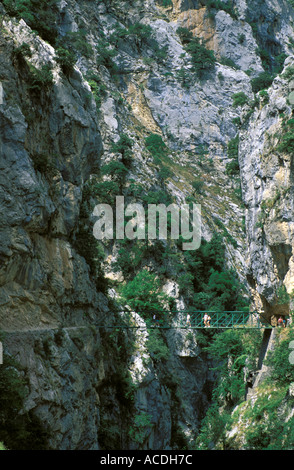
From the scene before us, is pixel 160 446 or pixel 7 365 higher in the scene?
pixel 7 365

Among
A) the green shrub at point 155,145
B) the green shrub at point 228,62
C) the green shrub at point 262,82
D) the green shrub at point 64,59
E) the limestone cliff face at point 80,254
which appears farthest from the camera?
the green shrub at point 228,62

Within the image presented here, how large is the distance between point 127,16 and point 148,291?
33277 mm

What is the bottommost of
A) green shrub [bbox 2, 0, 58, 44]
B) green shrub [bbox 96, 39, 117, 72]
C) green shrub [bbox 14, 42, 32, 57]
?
green shrub [bbox 14, 42, 32, 57]

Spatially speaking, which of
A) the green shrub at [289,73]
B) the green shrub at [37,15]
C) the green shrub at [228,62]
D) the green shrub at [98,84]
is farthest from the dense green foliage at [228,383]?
the green shrub at [228,62]

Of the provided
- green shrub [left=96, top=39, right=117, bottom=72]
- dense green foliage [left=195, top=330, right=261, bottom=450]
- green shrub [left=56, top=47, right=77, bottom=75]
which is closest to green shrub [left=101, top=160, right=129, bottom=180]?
green shrub [left=96, top=39, right=117, bottom=72]

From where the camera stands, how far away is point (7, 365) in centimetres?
1282

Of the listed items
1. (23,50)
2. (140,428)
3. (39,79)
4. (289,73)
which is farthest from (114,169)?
(140,428)

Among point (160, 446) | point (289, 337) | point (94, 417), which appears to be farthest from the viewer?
point (160, 446)

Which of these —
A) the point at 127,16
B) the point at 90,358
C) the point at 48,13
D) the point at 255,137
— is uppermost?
the point at 127,16

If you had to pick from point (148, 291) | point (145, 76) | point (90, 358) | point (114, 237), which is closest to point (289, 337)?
point (90, 358)

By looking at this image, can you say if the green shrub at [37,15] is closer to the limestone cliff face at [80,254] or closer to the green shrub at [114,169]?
the limestone cliff face at [80,254]

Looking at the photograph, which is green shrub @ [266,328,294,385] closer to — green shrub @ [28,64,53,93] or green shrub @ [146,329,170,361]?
green shrub @ [146,329,170,361]

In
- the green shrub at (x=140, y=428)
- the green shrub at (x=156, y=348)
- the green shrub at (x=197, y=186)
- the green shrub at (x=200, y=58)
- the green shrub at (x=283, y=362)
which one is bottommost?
the green shrub at (x=140, y=428)

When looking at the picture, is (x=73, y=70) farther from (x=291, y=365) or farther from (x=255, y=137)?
(x=291, y=365)
